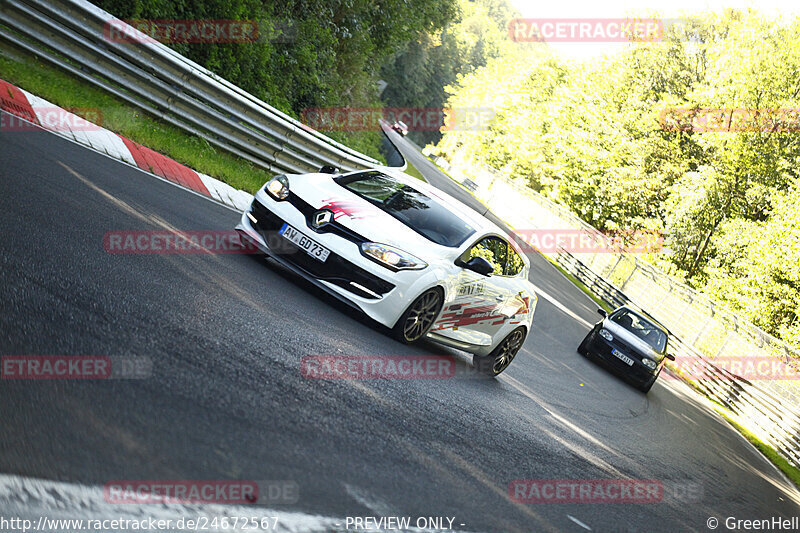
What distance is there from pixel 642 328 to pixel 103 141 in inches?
497

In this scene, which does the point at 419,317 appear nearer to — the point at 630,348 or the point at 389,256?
the point at 389,256

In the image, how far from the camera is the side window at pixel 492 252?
8461mm

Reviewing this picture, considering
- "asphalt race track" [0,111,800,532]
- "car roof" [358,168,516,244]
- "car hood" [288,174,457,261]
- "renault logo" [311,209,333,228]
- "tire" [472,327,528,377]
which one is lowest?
"asphalt race track" [0,111,800,532]

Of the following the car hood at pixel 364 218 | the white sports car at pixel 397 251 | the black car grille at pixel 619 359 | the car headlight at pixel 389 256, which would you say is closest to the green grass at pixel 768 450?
the black car grille at pixel 619 359

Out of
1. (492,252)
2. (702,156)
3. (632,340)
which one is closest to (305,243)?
(492,252)

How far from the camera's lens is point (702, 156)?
4053 centimetres

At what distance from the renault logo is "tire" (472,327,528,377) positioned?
3.07m

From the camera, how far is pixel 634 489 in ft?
23.0

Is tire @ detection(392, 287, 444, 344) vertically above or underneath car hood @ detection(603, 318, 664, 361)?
underneath

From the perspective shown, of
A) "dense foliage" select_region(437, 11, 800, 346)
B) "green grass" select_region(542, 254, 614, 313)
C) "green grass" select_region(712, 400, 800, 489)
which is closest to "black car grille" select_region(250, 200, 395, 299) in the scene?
"green grass" select_region(712, 400, 800, 489)

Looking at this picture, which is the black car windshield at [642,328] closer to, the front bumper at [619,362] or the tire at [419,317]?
the front bumper at [619,362]

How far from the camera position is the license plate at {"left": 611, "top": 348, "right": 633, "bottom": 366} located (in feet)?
51.8

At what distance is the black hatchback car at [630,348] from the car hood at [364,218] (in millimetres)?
9167

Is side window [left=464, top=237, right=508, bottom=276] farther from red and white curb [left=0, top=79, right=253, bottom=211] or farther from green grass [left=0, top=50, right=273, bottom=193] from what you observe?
green grass [left=0, top=50, right=273, bottom=193]
